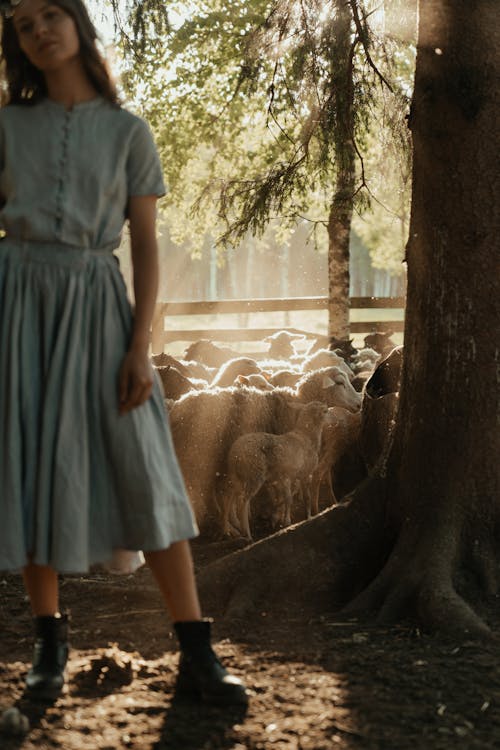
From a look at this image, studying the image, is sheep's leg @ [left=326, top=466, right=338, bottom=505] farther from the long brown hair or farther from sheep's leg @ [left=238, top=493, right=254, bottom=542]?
the long brown hair

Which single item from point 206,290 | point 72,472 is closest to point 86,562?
point 72,472

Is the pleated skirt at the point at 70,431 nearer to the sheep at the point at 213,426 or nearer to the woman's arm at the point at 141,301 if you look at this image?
the woman's arm at the point at 141,301

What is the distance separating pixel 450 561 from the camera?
180 inches

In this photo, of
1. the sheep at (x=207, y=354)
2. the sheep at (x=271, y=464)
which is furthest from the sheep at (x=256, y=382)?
the sheep at (x=207, y=354)

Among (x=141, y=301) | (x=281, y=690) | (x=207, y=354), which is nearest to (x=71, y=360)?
(x=141, y=301)

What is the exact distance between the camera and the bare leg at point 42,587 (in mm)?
3316

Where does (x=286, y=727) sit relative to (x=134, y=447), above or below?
below

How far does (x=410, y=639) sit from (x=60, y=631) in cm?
150

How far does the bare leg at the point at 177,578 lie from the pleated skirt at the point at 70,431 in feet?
0.28

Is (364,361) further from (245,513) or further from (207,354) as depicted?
(245,513)

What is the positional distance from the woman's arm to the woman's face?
0.50 meters

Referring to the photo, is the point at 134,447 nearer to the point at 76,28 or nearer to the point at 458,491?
the point at 76,28

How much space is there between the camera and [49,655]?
132 inches

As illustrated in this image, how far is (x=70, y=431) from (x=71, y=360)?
217mm
